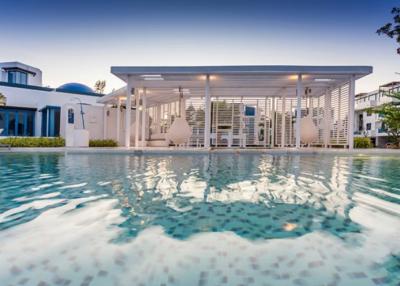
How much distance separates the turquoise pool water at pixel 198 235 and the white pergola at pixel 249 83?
7.36 metres

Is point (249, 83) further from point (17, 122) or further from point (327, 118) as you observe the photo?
point (17, 122)

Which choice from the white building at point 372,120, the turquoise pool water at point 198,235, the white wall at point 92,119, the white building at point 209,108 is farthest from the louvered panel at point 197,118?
the white building at point 372,120

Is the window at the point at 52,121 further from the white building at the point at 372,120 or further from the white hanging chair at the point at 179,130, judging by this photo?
the white building at the point at 372,120

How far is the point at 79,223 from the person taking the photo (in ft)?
8.16

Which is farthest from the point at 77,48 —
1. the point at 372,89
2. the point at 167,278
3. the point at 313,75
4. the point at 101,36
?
the point at 372,89

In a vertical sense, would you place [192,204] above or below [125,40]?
below

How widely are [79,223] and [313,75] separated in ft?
34.9

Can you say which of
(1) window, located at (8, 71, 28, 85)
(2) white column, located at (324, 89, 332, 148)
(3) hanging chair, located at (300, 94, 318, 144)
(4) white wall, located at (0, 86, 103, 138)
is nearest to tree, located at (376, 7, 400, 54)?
(2) white column, located at (324, 89, 332, 148)

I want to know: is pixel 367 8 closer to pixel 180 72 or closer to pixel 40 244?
pixel 180 72

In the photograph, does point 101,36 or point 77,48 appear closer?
point 101,36

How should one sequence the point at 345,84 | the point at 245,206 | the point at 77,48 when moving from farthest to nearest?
the point at 77,48 < the point at 345,84 < the point at 245,206

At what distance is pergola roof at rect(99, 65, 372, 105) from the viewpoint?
410 inches

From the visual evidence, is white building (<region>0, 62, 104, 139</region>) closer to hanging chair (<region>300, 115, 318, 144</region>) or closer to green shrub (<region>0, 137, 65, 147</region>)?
green shrub (<region>0, 137, 65, 147</region>)

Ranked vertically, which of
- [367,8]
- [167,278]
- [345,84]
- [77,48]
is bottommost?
[167,278]
